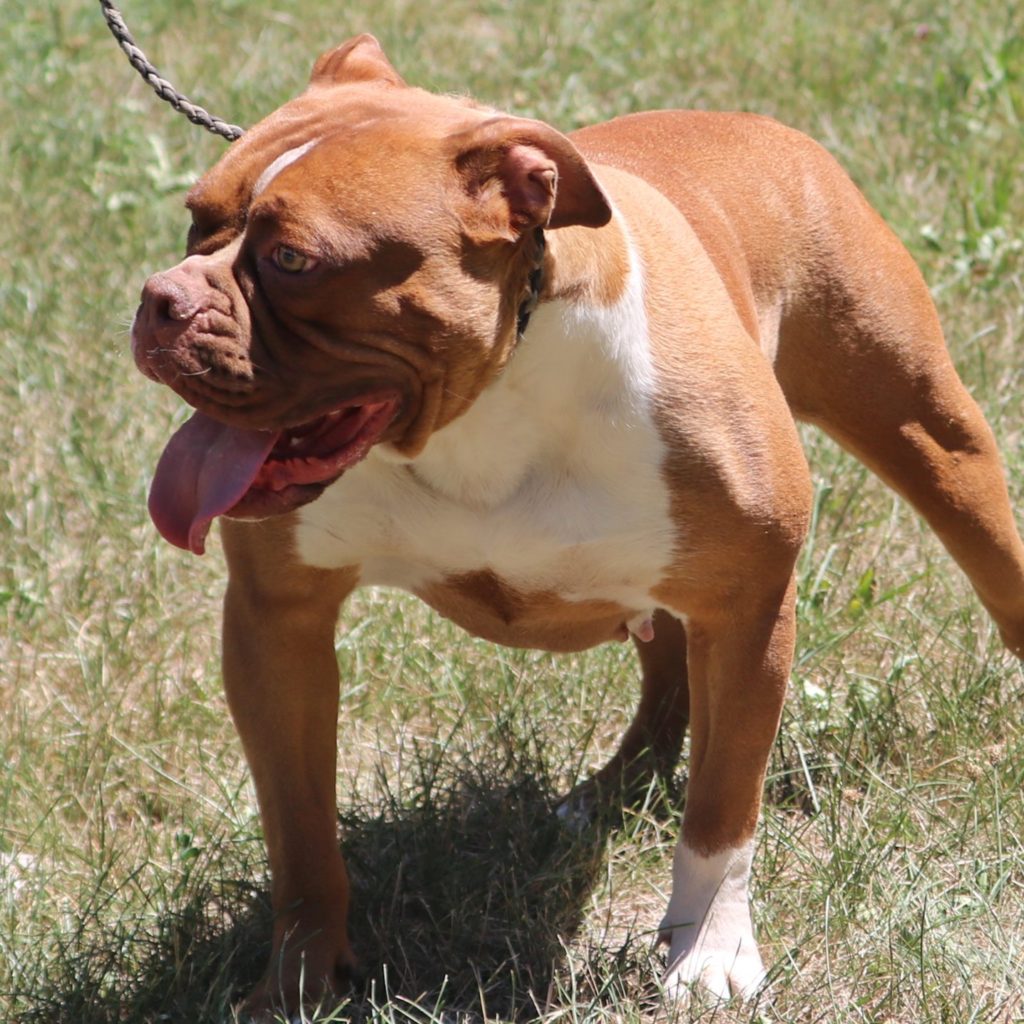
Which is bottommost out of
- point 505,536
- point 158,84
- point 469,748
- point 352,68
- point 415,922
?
point 415,922

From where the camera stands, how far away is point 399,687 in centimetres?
473

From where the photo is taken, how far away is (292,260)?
293cm

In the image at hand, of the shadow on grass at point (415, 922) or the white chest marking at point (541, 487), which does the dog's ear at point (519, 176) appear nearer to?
the white chest marking at point (541, 487)

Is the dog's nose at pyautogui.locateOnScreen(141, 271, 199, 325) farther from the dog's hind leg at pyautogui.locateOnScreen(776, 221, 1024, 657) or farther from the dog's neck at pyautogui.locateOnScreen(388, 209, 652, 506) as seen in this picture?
the dog's hind leg at pyautogui.locateOnScreen(776, 221, 1024, 657)

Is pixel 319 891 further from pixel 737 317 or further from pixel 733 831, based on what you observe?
pixel 737 317

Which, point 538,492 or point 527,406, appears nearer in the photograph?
point 527,406

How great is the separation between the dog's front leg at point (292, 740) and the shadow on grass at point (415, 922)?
0.12 metres

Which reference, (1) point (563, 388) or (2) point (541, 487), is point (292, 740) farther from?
(1) point (563, 388)

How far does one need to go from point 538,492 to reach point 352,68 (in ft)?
2.93

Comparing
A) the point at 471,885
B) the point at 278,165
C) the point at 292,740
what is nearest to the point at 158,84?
the point at 278,165

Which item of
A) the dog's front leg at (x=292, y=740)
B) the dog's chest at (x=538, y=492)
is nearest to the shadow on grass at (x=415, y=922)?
the dog's front leg at (x=292, y=740)

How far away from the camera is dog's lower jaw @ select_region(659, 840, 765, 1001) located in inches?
145

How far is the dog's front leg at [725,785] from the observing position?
3574 millimetres

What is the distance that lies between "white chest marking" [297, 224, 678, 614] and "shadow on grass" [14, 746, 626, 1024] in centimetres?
82
